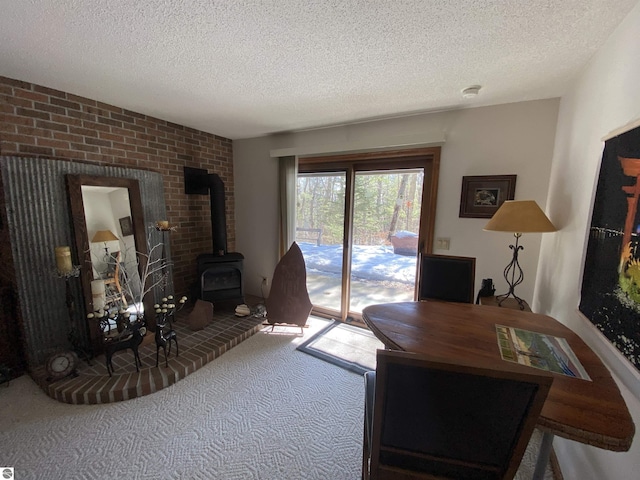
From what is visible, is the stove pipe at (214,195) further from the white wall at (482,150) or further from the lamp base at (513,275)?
the lamp base at (513,275)

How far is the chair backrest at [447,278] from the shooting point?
202cm

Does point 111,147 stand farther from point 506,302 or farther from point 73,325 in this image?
point 506,302

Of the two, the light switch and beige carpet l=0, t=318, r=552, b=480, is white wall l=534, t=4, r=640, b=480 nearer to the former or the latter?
beige carpet l=0, t=318, r=552, b=480

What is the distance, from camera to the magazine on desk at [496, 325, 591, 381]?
3.40 feet

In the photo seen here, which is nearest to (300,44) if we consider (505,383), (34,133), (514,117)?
(505,383)

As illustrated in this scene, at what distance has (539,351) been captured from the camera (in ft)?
3.82

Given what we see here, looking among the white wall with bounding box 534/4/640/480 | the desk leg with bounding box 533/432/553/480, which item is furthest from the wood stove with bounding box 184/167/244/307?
the white wall with bounding box 534/4/640/480

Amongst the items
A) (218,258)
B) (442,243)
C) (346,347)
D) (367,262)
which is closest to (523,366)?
(442,243)

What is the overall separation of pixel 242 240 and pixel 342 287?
1.72 meters

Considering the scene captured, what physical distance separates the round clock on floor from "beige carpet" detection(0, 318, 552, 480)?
167 mm

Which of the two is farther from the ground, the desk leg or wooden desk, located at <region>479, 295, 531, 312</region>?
wooden desk, located at <region>479, 295, 531, 312</region>

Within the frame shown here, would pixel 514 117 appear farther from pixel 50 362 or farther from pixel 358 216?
pixel 50 362

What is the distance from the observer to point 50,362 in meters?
1.88

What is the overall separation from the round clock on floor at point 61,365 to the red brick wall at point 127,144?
4.17ft
